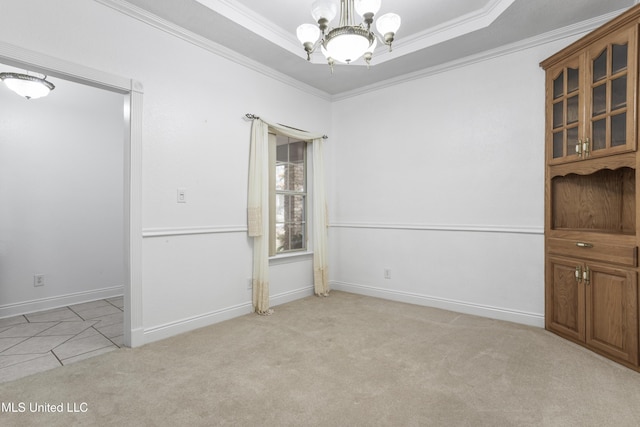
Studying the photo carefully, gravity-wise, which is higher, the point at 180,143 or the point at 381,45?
the point at 381,45

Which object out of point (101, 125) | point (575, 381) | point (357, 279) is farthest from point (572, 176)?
point (101, 125)

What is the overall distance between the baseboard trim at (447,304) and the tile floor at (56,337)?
9.08 feet

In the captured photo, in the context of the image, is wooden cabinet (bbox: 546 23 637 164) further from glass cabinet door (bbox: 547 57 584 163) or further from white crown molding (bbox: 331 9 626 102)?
white crown molding (bbox: 331 9 626 102)

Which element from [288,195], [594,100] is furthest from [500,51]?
[288,195]

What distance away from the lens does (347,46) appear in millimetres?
2080

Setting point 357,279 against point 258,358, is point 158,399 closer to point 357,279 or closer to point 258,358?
point 258,358

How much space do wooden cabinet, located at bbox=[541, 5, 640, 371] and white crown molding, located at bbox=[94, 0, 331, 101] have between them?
2.69 meters

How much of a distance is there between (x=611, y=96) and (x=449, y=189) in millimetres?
1563

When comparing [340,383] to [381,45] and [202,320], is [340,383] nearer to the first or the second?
[202,320]

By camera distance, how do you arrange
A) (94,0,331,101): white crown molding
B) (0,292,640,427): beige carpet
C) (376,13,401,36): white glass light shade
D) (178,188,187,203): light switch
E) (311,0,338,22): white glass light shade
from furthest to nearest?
(178,188,187,203): light switch → (94,0,331,101): white crown molding → (376,13,401,36): white glass light shade → (311,0,338,22): white glass light shade → (0,292,640,427): beige carpet

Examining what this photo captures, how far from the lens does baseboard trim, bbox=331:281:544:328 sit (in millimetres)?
3206

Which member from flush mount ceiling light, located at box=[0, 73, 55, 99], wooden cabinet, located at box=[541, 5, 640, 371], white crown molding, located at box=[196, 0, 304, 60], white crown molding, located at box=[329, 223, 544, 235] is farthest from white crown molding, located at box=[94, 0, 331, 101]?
wooden cabinet, located at box=[541, 5, 640, 371]

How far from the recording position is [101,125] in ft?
14.1

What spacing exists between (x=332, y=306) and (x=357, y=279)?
75 centimetres
